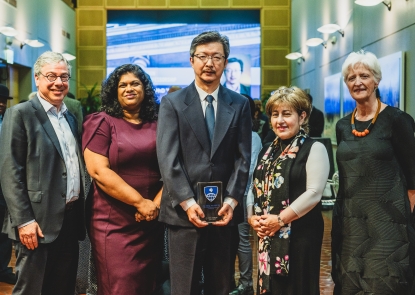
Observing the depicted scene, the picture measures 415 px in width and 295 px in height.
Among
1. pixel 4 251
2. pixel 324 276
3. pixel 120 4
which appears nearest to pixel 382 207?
pixel 324 276

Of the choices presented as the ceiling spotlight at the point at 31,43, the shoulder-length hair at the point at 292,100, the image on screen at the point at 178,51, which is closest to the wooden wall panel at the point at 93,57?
the image on screen at the point at 178,51

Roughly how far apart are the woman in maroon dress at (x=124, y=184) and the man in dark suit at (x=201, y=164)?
0.28m

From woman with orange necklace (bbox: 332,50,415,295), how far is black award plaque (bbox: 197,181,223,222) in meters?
0.79

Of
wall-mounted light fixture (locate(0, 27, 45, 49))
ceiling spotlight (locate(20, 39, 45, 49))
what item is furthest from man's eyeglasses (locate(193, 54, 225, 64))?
ceiling spotlight (locate(20, 39, 45, 49))

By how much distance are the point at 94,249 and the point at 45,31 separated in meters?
10.0

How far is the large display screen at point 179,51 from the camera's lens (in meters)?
14.2

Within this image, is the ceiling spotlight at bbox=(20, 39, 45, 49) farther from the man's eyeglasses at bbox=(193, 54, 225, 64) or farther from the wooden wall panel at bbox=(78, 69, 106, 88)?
the man's eyeglasses at bbox=(193, 54, 225, 64)

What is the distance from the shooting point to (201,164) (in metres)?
2.50

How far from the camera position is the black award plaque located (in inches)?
93.3

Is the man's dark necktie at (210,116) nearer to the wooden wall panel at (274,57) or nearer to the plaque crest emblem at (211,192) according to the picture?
the plaque crest emblem at (211,192)

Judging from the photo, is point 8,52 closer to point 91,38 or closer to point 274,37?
point 91,38

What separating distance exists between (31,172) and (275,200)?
1.24 m

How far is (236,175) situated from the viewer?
2.55 metres

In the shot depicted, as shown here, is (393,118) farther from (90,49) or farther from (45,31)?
(90,49)
